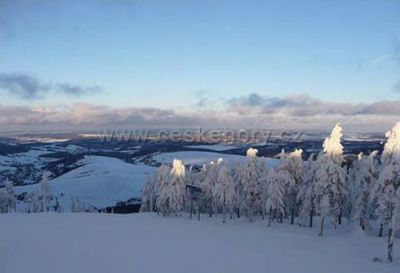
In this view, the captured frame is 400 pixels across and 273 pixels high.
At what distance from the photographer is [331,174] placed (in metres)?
57.0

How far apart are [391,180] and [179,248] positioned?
22.2m

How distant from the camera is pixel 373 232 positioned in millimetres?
63219

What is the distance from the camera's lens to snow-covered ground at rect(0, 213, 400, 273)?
128 feet

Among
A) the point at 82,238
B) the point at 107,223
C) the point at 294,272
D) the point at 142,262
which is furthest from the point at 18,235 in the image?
the point at 294,272

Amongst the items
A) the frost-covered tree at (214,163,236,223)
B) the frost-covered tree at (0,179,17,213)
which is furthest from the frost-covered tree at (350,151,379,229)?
the frost-covered tree at (0,179,17,213)

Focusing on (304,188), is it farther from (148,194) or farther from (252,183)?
(148,194)

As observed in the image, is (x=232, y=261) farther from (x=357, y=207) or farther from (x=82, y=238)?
(x=357, y=207)

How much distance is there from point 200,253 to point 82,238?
16.4 m

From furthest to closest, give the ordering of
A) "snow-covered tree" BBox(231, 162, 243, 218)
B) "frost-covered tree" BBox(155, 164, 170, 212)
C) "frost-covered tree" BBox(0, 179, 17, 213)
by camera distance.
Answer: "frost-covered tree" BBox(0, 179, 17, 213), "frost-covered tree" BBox(155, 164, 170, 212), "snow-covered tree" BBox(231, 162, 243, 218)

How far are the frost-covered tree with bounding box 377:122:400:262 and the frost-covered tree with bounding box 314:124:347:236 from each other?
13.2 meters

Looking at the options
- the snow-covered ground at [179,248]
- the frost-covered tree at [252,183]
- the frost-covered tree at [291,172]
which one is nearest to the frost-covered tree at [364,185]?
the snow-covered ground at [179,248]

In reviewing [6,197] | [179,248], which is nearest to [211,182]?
[179,248]

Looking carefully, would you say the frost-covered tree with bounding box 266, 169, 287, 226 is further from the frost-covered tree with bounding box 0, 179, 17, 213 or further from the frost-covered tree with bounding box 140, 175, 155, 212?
the frost-covered tree with bounding box 0, 179, 17, 213

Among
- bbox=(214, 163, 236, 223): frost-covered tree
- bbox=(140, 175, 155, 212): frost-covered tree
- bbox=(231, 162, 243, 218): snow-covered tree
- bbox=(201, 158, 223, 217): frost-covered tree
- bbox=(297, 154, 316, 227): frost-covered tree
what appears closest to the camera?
bbox=(297, 154, 316, 227): frost-covered tree
